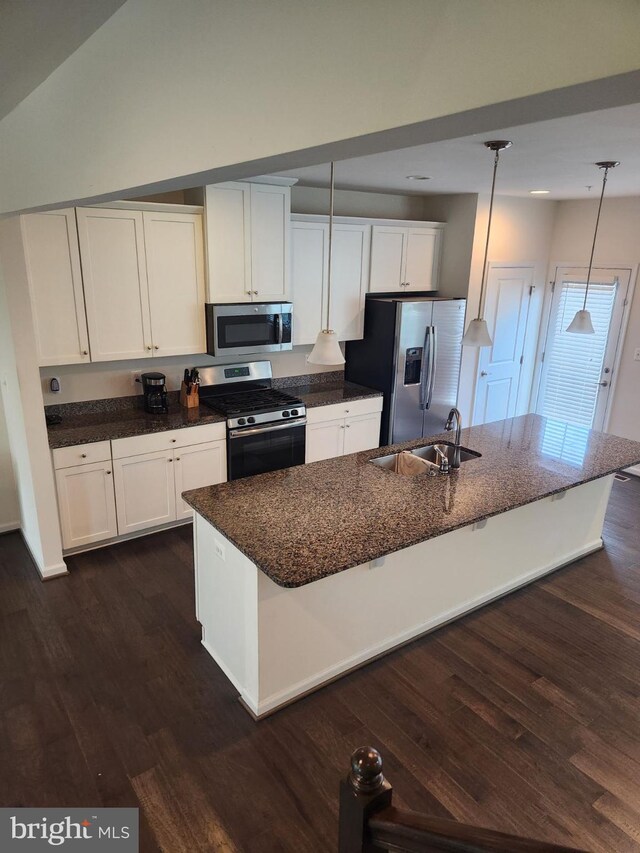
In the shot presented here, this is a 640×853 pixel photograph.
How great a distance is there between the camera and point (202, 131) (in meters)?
1.21

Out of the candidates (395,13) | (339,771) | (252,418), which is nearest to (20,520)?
(252,418)

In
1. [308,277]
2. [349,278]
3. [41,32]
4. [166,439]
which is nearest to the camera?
[41,32]

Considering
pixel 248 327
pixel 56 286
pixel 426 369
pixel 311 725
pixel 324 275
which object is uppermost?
pixel 324 275

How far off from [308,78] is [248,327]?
3316 mm

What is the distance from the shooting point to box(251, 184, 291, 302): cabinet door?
4067mm

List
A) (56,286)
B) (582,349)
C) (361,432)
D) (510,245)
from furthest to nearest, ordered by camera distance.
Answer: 1. (582,349)
2. (510,245)
3. (361,432)
4. (56,286)

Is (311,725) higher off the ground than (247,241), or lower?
lower

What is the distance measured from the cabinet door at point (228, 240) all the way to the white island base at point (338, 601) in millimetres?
1991

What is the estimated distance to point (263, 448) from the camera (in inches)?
169

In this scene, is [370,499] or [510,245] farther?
[510,245]

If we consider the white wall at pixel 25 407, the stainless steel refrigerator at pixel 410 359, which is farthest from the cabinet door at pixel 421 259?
the white wall at pixel 25 407

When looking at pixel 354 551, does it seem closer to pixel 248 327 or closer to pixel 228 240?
pixel 248 327

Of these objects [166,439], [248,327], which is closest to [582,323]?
[248,327]

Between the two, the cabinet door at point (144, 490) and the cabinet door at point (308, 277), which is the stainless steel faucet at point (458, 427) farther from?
the cabinet door at point (144, 490)
